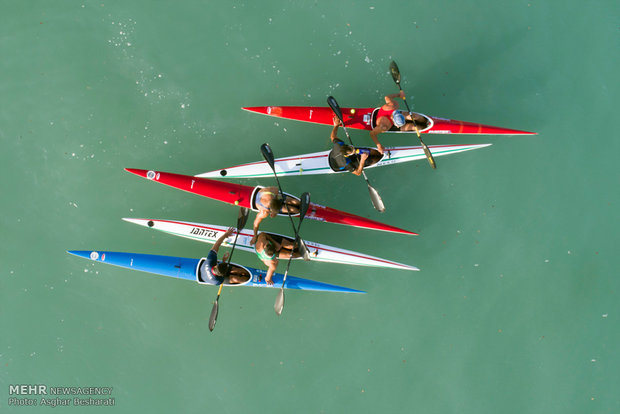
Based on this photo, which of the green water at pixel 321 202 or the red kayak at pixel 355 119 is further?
the green water at pixel 321 202

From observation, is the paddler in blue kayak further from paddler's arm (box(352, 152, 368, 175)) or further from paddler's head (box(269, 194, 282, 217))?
paddler's head (box(269, 194, 282, 217))

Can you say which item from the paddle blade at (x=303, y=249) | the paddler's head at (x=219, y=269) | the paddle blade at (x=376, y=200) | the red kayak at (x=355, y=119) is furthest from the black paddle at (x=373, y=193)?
the paddler's head at (x=219, y=269)

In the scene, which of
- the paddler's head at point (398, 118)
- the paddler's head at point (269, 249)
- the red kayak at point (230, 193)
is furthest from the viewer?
the red kayak at point (230, 193)

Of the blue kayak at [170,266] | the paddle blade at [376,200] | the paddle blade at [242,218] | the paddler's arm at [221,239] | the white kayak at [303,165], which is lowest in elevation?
the blue kayak at [170,266]

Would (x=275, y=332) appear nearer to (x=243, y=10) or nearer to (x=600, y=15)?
(x=243, y=10)

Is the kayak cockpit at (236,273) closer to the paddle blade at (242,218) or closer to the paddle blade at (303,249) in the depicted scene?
the paddle blade at (242,218)

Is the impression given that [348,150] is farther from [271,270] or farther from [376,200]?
[271,270]
